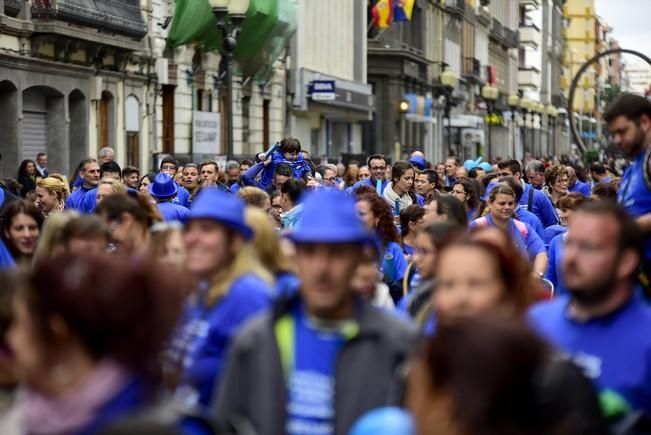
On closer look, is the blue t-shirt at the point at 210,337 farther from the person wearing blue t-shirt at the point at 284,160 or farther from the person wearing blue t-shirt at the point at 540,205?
the person wearing blue t-shirt at the point at 284,160

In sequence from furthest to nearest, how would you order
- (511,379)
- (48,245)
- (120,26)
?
(120,26)
(48,245)
(511,379)

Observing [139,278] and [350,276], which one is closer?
[139,278]

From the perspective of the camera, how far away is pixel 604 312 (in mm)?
5613

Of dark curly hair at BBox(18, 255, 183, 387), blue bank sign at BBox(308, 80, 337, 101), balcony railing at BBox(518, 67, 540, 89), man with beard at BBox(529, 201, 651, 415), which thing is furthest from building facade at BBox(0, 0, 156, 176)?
balcony railing at BBox(518, 67, 540, 89)

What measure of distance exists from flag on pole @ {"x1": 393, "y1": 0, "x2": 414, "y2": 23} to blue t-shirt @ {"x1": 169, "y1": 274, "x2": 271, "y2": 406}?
169 feet

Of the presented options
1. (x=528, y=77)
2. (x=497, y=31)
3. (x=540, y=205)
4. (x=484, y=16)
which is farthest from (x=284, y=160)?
(x=528, y=77)

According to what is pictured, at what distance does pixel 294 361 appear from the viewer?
5359mm

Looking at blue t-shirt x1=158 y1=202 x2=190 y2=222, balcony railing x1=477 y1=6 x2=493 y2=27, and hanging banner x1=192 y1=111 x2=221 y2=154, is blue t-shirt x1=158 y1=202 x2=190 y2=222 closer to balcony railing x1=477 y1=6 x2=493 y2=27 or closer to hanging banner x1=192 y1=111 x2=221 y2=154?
hanging banner x1=192 y1=111 x2=221 y2=154

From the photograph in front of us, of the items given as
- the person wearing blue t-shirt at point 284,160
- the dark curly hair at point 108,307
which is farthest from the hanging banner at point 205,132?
the dark curly hair at point 108,307

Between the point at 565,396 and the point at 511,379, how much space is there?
62 centimetres

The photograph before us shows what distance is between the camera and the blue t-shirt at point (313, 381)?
5324 millimetres

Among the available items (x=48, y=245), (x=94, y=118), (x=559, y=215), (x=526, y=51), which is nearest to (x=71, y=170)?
(x=94, y=118)

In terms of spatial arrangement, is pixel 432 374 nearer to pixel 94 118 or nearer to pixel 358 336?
pixel 358 336

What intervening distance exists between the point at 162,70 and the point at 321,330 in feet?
95.6
